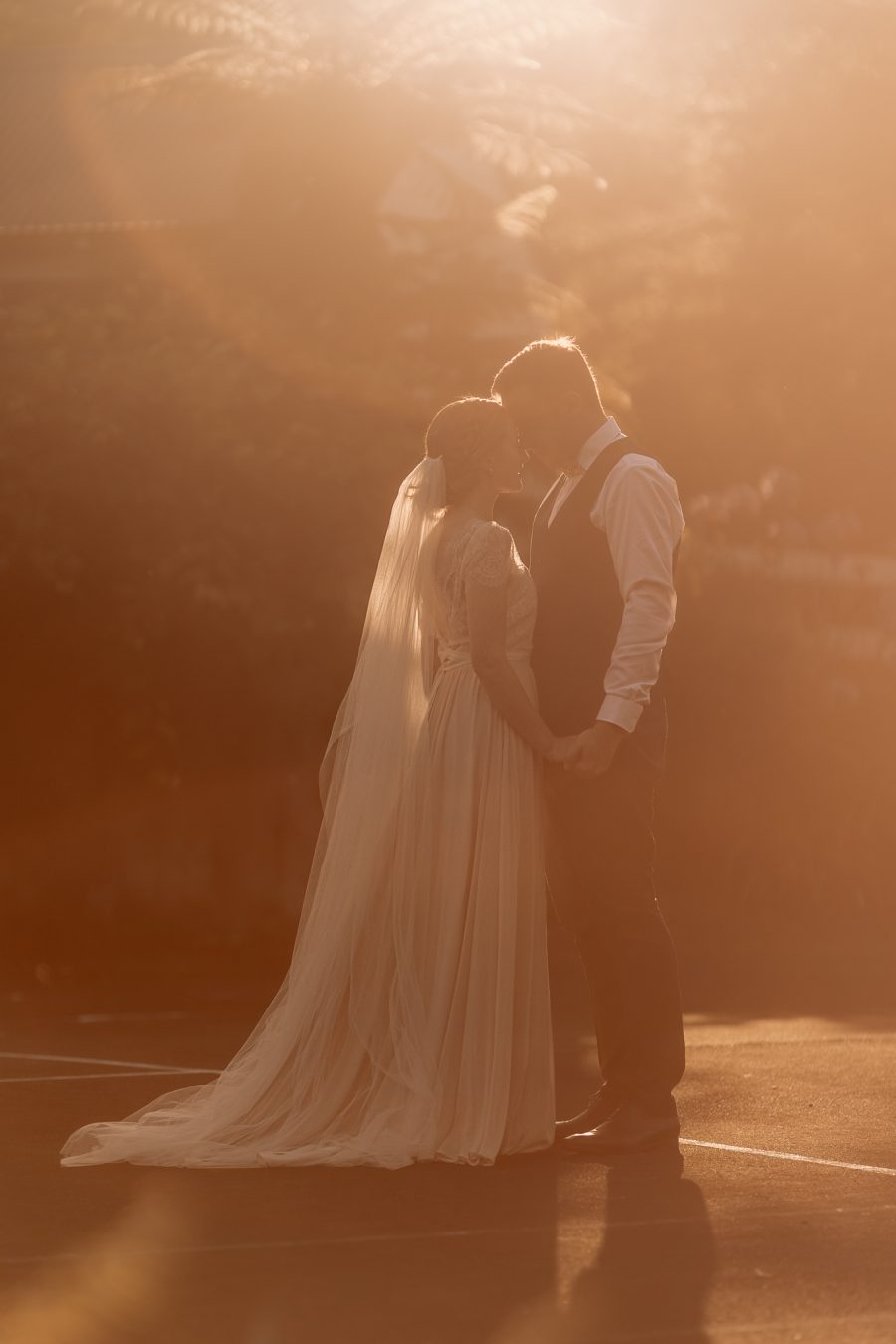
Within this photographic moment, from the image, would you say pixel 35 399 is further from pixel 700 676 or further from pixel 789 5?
pixel 789 5

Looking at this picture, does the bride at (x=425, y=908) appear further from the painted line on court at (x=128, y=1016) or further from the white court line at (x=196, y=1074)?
the painted line on court at (x=128, y=1016)

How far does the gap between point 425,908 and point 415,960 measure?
16 centimetres

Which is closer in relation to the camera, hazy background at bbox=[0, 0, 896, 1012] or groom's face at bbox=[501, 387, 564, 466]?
groom's face at bbox=[501, 387, 564, 466]

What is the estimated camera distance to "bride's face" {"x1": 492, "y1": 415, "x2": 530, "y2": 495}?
255 inches

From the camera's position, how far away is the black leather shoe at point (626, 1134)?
20.2 feet

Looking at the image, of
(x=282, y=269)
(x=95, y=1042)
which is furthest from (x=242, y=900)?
(x=95, y=1042)

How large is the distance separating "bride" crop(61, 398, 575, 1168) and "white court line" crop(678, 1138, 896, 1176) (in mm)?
501

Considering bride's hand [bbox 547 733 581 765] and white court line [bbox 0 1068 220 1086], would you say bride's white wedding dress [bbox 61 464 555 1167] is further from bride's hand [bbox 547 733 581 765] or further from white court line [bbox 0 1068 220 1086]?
white court line [bbox 0 1068 220 1086]

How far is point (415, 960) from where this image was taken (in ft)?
20.8

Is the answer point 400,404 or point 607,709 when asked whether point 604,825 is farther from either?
point 400,404

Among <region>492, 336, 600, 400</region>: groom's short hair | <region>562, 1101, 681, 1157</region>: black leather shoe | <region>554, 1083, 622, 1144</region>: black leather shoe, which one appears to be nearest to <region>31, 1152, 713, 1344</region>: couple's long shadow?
<region>562, 1101, 681, 1157</region>: black leather shoe

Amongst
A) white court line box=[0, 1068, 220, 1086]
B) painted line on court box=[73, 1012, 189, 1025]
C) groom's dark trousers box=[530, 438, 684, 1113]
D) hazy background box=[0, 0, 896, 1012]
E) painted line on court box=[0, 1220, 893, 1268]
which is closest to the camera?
painted line on court box=[0, 1220, 893, 1268]

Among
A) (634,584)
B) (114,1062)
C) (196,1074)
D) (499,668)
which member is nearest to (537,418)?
(634,584)

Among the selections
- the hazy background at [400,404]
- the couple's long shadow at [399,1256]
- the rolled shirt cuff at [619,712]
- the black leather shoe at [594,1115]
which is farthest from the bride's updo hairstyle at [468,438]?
the hazy background at [400,404]
